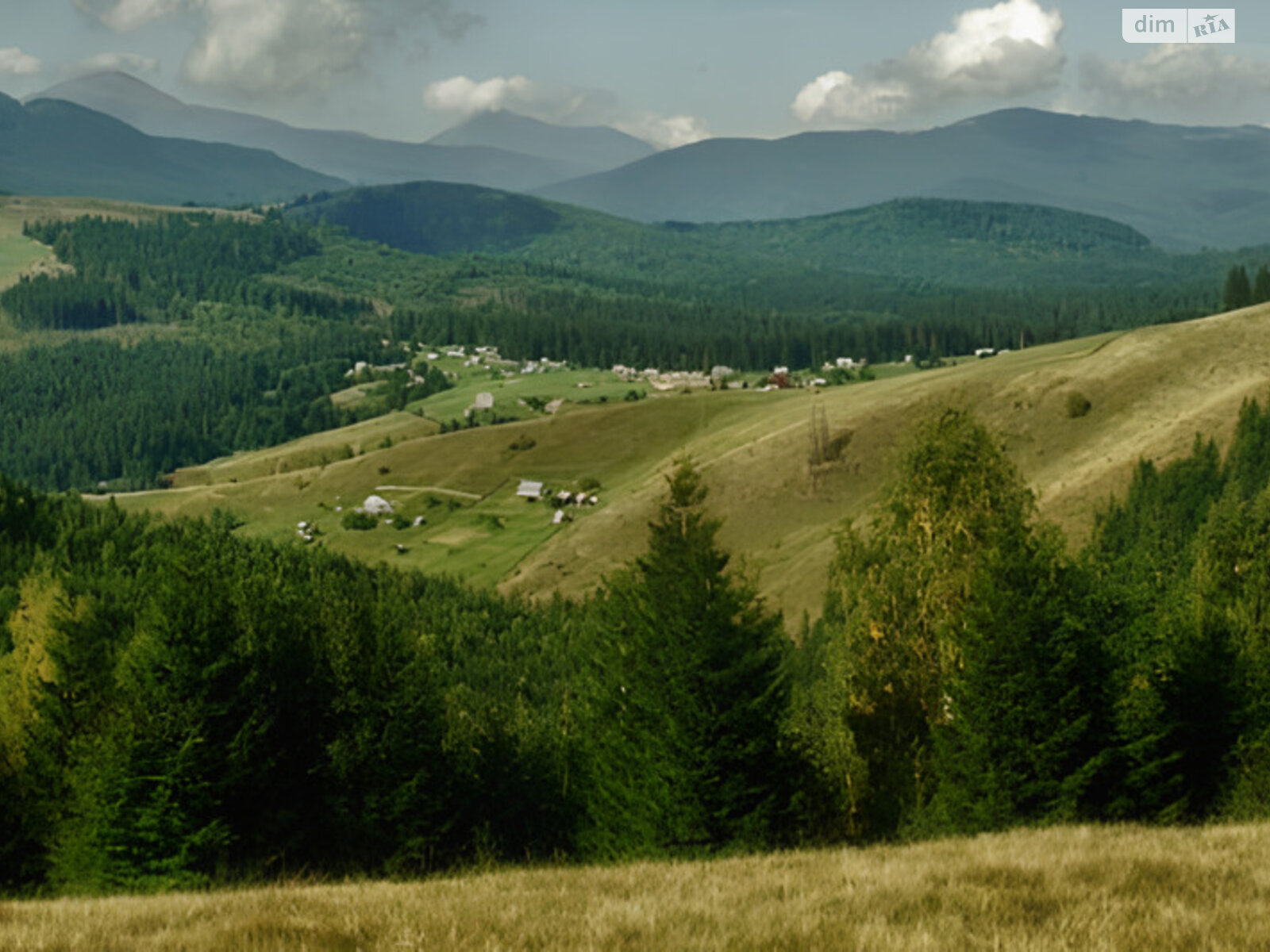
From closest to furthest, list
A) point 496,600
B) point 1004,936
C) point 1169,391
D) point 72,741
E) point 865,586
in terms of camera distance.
A: point 1004,936 < point 865,586 < point 72,741 < point 1169,391 < point 496,600

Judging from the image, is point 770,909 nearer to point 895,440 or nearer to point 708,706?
point 708,706

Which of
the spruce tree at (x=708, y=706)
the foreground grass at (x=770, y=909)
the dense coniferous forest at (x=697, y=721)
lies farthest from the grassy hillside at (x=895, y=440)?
the foreground grass at (x=770, y=909)

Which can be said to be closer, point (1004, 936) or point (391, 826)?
point (1004, 936)

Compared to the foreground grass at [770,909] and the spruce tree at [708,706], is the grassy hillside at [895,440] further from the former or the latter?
the foreground grass at [770,909]

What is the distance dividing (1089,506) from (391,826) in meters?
93.5

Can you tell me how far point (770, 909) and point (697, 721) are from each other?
2206cm

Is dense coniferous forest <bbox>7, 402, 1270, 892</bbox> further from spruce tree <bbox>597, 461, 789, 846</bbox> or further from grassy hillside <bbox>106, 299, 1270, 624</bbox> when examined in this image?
grassy hillside <bbox>106, 299, 1270, 624</bbox>

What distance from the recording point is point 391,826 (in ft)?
129

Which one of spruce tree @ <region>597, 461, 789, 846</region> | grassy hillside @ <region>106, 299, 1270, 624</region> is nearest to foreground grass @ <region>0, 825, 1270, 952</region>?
spruce tree @ <region>597, 461, 789, 846</region>

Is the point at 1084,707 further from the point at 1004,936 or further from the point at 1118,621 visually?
the point at 1004,936

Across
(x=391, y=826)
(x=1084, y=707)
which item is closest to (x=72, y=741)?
(x=391, y=826)

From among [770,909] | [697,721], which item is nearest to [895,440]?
[697,721]

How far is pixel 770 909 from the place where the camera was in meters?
13.2

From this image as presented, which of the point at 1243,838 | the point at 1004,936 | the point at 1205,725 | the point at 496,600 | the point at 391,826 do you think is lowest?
the point at 496,600
